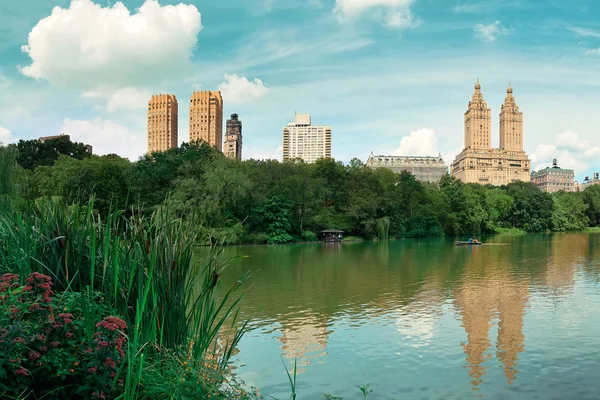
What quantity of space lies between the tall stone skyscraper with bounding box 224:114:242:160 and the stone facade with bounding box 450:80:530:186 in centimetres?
5620

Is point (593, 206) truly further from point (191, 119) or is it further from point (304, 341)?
point (191, 119)

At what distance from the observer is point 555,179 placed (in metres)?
135

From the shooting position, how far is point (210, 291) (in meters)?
4.77

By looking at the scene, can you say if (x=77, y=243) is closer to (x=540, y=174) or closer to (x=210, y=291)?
(x=210, y=291)

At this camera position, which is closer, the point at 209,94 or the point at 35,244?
the point at 35,244

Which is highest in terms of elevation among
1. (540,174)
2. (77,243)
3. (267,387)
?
(540,174)

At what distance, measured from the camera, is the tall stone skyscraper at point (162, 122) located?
354 feet

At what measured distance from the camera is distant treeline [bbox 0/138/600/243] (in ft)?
117

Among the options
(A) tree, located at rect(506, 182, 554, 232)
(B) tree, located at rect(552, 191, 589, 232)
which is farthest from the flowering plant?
(B) tree, located at rect(552, 191, 589, 232)

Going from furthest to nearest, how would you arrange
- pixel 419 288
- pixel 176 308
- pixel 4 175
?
1. pixel 4 175
2. pixel 419 288
3. pixel 176 308

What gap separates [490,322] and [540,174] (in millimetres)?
143353

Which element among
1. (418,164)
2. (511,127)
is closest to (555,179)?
(511,127)

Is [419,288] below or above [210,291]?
below

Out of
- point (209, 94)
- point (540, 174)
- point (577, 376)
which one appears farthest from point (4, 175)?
point (540, 174)
